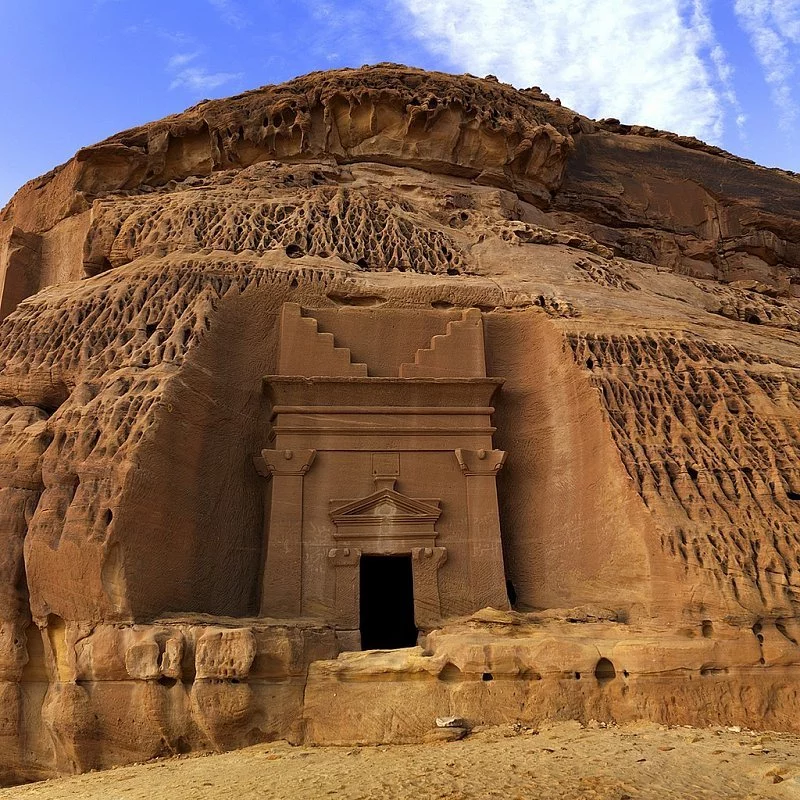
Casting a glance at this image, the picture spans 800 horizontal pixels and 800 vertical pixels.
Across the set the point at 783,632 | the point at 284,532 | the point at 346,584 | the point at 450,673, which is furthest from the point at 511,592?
the point at 783,632

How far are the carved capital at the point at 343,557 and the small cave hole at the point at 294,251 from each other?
5.11 metres

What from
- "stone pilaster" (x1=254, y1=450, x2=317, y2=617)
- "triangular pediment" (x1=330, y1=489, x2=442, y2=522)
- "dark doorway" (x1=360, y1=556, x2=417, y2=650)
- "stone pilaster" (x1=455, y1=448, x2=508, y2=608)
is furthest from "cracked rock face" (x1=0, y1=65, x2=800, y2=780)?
"dark doorway" (x1=360, y1=556, x2=417, y2=650)

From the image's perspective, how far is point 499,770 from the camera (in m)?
6.18

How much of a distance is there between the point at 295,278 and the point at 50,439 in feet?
14.2

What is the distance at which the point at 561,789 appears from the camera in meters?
5.72

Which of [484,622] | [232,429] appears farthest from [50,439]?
[484,622]

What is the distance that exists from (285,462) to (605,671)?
4.82 m

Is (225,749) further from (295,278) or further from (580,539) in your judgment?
(295,278)

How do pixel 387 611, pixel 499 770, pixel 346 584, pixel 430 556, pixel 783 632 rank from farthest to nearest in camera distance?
pixel 387 611 < pixel 430 556 < pixel 346 584 < pixel 783 632 < pixel 499 770

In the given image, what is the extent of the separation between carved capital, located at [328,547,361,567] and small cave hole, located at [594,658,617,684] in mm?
3331

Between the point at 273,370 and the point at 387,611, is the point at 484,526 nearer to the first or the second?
the point at 387,611

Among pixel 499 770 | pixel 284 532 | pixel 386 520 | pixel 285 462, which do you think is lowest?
pixel 499 770

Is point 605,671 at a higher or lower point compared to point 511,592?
lower

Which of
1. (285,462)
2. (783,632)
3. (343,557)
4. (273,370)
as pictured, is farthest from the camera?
(273,370)
